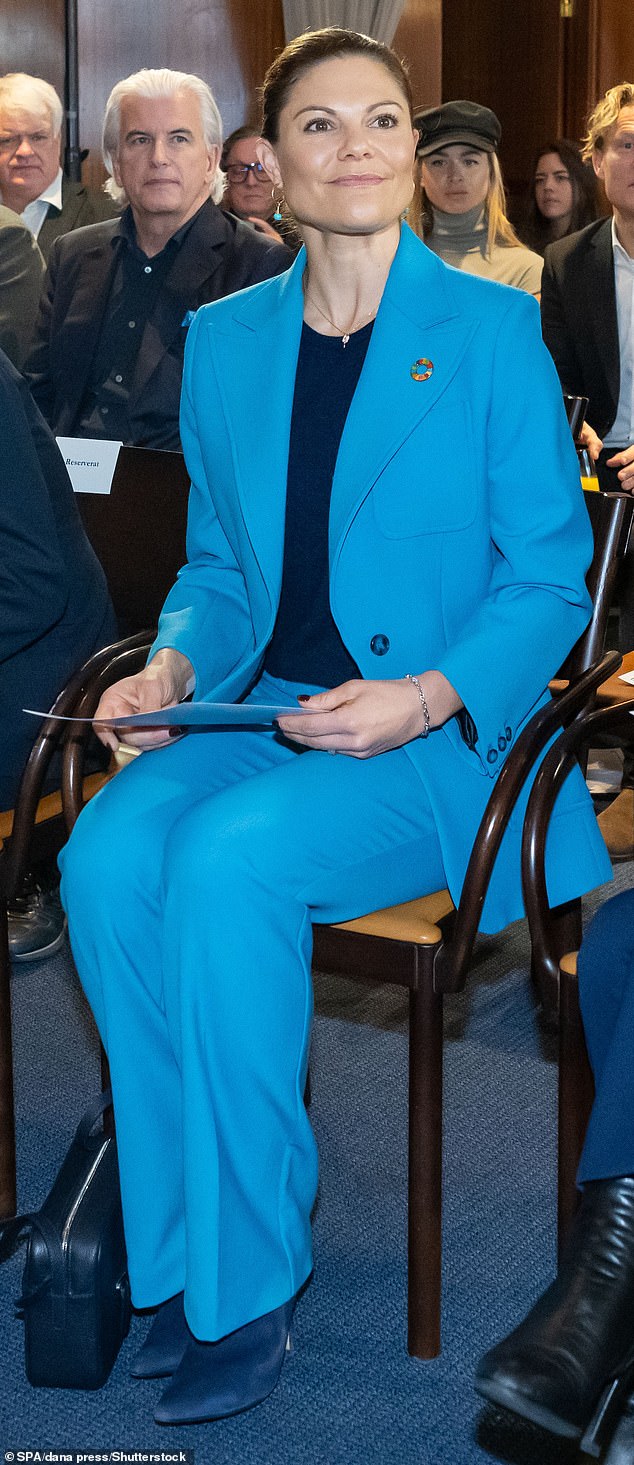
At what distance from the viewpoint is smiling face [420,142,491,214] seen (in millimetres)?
4734

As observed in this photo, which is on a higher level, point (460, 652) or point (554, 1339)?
point (460, 652)

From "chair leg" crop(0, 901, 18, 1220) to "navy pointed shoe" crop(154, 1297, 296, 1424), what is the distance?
0.47m

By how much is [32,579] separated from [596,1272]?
1.32m

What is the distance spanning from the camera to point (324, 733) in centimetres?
173

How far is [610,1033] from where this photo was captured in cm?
160

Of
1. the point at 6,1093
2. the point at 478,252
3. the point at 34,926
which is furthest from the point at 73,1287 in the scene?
the point at 478,252

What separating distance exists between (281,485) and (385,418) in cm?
17

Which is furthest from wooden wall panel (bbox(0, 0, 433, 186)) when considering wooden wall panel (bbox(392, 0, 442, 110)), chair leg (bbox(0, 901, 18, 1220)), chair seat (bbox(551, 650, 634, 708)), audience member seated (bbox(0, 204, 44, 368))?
chair leg (bbox(0, 901, 18, 1220))

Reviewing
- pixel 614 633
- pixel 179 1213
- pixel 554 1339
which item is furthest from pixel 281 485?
pixel 614 633

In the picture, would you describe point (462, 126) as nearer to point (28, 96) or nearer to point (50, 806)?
point (28, 96)

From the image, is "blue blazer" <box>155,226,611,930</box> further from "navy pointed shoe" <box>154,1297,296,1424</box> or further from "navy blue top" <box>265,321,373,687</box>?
"navy pointed shoe" <box>154,1297,296,1424</box>

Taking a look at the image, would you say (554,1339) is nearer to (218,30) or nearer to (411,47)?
(218,30)

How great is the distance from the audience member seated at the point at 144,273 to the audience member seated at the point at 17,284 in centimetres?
50

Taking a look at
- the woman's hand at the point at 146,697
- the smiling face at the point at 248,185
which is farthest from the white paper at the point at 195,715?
the smiling face at the point at 248,185
